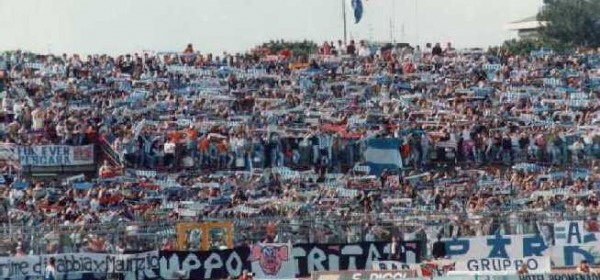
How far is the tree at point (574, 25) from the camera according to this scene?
102000 millimetres

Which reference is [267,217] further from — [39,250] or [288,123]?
[288,123]

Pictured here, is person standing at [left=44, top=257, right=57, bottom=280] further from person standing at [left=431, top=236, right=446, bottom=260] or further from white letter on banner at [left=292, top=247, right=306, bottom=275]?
person standing at [left=431, top=236, right=446, bottom=260]

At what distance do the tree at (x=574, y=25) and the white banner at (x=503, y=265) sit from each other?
55.0 metres

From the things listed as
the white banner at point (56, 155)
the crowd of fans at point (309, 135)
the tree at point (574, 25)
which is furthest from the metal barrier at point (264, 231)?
the tree at point (574, 25)

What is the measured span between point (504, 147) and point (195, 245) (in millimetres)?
15936

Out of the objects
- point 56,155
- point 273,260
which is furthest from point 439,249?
point 56,155

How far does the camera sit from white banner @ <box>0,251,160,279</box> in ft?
136

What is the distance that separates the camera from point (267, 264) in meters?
43.6

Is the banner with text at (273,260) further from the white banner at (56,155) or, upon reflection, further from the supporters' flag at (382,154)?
the supporters' flag at (382,154)

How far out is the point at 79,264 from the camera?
42094 millimetres

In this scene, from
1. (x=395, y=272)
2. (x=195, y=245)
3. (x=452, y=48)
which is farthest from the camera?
(x=452, y=48)

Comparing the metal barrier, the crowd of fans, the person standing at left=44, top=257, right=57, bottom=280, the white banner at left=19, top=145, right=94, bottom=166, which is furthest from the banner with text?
the white banner at left=19, top=145, right=94, bottom=166

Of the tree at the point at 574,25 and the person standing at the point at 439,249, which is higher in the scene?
the tree at the point at 574,25

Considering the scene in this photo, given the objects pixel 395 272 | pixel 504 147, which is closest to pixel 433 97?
pixel 504 147
